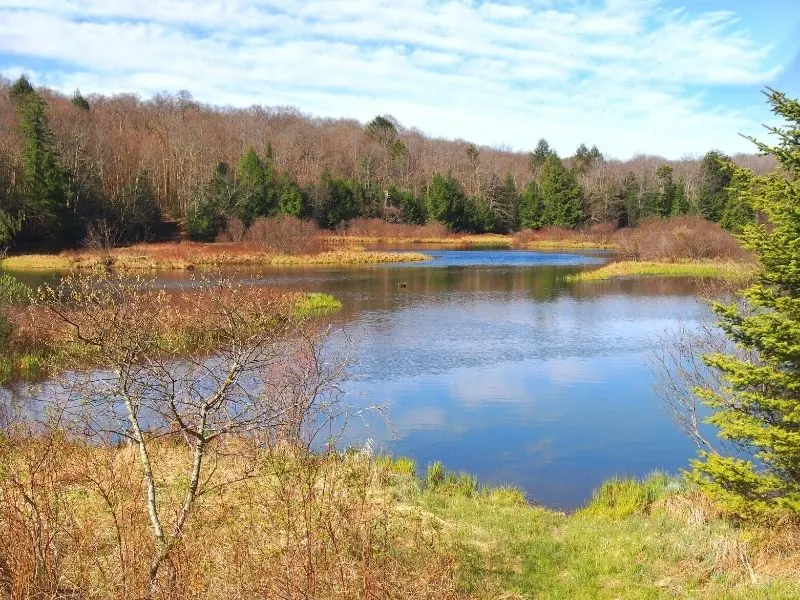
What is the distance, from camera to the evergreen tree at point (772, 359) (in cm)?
734

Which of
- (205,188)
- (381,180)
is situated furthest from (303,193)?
(381,180)

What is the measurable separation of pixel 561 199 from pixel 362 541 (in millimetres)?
75073

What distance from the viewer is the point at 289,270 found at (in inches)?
1724

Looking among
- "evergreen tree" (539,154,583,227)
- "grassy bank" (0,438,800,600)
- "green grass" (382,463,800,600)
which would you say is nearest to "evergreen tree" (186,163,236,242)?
"evergreen tree" (539,154,583,227)

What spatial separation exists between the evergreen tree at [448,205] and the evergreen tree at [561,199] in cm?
887

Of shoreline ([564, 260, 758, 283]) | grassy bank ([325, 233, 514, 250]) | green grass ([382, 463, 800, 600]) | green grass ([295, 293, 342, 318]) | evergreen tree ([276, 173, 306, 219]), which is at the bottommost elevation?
green grass ([382, 463, 800, 600])

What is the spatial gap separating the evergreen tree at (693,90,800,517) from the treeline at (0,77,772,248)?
1522 inches

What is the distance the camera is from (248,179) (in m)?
63.2

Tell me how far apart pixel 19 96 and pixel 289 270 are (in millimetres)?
41146

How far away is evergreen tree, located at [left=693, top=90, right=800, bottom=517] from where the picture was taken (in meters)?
7.34

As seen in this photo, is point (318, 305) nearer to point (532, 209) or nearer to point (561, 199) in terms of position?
point (561, 199)

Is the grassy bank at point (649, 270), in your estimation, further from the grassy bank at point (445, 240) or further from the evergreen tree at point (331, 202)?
the evergreen tree at point (331, 202)

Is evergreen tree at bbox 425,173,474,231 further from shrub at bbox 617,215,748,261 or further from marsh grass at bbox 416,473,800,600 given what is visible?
marsh grass at bbox 416,473,800,600

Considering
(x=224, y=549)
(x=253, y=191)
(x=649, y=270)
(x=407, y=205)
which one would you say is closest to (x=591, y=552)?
(x=224, y=549)
